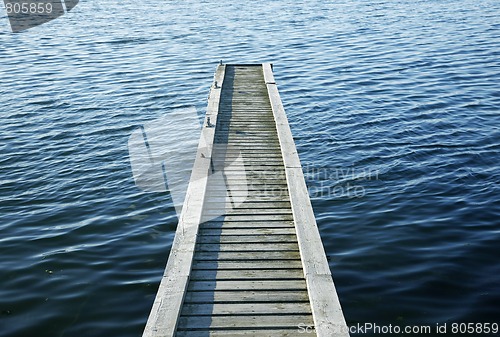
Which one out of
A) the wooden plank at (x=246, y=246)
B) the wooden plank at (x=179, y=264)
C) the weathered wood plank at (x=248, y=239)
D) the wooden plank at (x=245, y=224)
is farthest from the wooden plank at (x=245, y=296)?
the wooden plank at (x=245, y=224)

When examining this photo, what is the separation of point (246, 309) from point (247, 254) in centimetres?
140

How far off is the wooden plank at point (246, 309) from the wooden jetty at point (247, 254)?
0.01 meters

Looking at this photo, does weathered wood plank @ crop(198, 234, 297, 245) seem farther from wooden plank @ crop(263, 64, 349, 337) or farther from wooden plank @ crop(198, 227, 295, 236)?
wooden plank @ crop(263, 64, 349, 337)

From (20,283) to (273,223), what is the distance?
14.0ft

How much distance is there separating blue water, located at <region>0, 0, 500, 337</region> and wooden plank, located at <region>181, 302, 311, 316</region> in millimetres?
1321

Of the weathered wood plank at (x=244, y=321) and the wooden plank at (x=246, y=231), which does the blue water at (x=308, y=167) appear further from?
the weathered wood plank at (x=244, y=321)

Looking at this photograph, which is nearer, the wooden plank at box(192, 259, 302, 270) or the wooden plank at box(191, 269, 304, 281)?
the wooden plank at box(191, 269, 304, 281)

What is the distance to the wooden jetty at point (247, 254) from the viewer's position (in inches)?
279

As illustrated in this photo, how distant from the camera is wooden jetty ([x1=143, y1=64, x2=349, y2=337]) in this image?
7.08m

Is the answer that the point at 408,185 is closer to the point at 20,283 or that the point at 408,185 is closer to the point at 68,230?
the point at 68,230

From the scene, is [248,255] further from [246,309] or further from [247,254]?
[246,309]

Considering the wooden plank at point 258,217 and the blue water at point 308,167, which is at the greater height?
the wooden plank at point 258,217

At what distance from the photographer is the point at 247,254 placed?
28.6ft

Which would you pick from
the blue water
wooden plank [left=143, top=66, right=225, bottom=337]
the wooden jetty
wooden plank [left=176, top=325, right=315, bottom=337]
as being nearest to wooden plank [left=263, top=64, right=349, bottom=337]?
the wooden jetty
